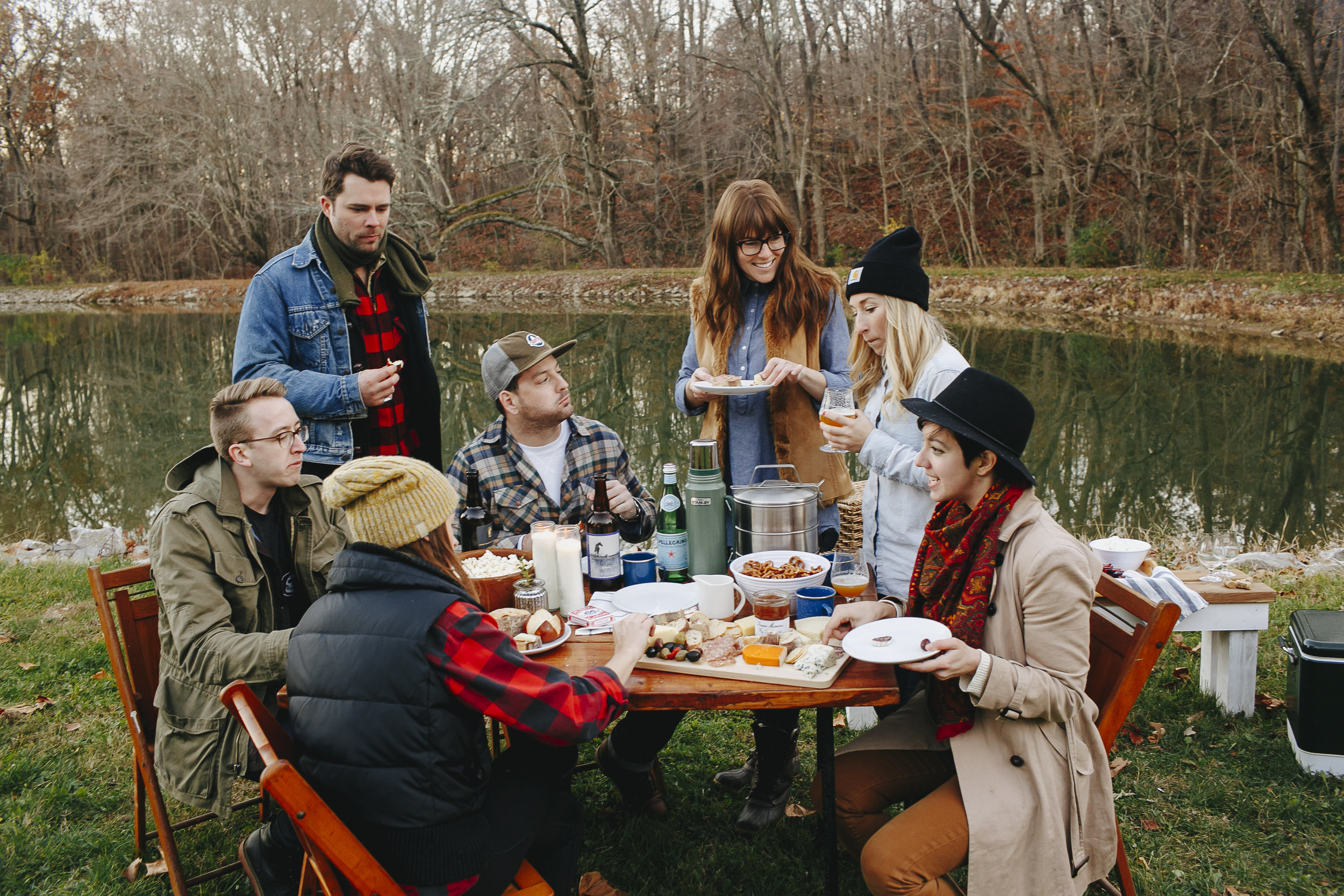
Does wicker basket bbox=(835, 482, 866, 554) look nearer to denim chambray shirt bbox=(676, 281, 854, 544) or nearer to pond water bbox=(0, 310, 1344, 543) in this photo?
denim chambray shirt bbox=(676, 281, 854, 544)

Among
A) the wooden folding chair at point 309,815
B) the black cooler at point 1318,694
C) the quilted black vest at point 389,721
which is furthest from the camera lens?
the black cooler at point 1318,694

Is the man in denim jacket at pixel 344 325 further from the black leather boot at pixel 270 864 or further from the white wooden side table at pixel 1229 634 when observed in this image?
the white wooden side table at pixel 1229 634

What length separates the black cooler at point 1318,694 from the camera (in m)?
3.30

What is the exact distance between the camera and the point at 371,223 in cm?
382

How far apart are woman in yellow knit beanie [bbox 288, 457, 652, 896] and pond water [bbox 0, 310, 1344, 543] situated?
6517 millimetres

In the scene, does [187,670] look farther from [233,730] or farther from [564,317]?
[564,317]

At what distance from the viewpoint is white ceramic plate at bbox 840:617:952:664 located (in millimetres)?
2141

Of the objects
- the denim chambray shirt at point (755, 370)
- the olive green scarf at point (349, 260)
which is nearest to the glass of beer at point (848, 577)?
the denim chambray shirt at point (755, 370)

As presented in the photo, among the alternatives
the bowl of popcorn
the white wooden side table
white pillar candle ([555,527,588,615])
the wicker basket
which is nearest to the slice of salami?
white pillar candle ([555,527,588,615])

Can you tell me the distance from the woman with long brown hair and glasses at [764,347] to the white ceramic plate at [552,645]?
1.37 meters

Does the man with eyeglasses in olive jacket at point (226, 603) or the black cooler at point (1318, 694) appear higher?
the man with eyeglasses in olive jacket at point (226, 603)

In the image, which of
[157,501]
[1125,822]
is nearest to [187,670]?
[1125,822]

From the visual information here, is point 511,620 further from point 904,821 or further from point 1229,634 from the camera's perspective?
point 1229,634

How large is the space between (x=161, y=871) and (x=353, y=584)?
6.43ft
